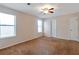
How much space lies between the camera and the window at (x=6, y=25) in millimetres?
1527

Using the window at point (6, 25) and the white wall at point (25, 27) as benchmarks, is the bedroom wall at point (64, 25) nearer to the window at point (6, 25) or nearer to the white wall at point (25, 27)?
the white wall at point (25, 27)

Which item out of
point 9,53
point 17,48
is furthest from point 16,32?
point 9,53

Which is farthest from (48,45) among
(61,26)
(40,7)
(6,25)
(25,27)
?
(6,25)

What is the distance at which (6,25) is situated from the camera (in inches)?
61.8

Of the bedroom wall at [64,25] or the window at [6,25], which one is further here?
the bedroom wall at [64,25]

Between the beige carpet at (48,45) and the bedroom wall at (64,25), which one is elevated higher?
the bedroom wall at (64,25)

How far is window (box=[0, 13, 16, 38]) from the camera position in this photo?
1.53 m

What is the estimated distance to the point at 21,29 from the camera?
5.83 ft

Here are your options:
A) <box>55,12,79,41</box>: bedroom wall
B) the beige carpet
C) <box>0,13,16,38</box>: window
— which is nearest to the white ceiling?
<box>55,12,79,41</box>: bedroom wall

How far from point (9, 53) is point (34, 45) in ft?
1.51

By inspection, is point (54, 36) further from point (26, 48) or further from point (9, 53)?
point (9, 53)

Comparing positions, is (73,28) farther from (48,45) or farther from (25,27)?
(25,27)

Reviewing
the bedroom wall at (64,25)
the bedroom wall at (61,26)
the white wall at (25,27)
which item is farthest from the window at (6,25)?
the bedroom wall at (64,25)

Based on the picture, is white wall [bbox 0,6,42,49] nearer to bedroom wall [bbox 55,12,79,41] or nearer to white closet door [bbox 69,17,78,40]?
bedroom wall [bbox 55,12,79,41]
